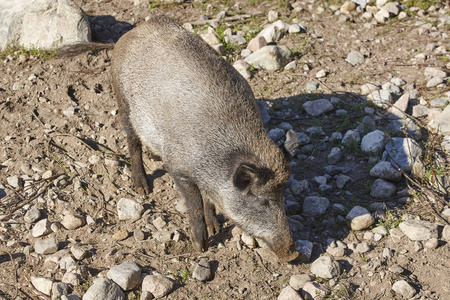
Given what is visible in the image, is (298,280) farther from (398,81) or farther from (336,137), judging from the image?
(398,81)

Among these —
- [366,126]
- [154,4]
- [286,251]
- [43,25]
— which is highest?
[43,25]

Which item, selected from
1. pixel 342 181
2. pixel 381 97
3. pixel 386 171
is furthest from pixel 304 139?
pixel 381 97

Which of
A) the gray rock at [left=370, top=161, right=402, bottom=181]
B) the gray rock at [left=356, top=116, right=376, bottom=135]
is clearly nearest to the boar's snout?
the gray rock at [left=370, top=161, right=402, bottom=181]

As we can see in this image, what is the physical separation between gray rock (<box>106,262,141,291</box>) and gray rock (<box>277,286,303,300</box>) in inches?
48.0

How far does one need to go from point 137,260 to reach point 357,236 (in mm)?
2093

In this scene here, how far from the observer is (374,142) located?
5676 mm

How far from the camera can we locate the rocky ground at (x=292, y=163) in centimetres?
429

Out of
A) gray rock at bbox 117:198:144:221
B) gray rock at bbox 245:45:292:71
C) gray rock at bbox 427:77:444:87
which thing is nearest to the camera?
gray rock at bbox 117:198:144:221

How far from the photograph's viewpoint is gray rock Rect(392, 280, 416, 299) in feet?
13.1

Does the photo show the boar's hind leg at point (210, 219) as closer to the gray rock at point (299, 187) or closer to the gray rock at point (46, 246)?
the gray rock at point (299, 187)

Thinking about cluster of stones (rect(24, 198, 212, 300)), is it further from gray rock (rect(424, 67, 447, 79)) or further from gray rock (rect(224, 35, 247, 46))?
gray rock (rect(424, 67, 447, 79))

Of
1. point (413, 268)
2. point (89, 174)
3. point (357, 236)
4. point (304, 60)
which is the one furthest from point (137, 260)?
point (304, 60)

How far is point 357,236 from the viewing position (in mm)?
4742

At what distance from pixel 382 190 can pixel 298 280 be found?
1.59 m
